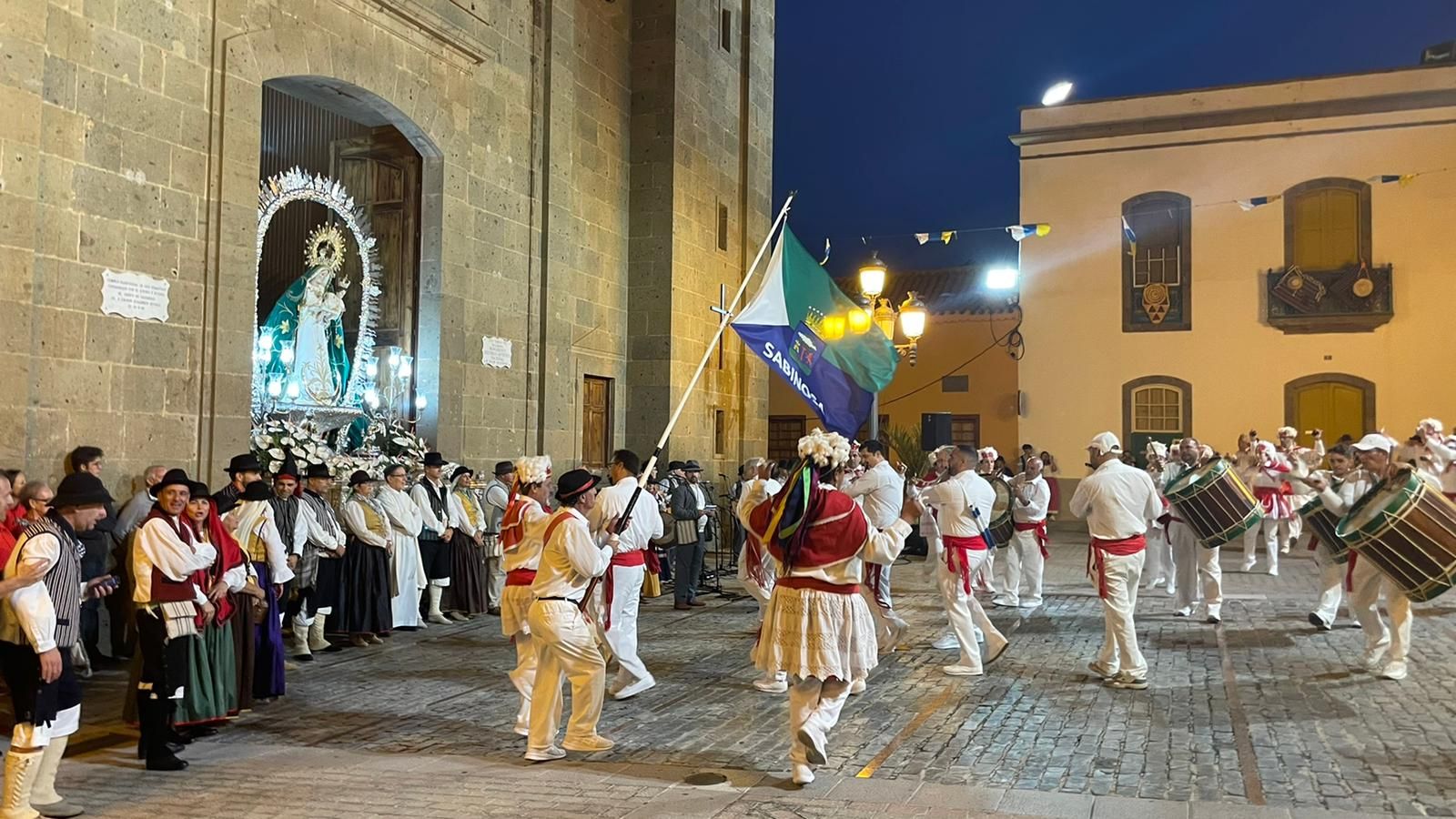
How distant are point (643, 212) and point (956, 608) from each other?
10.7m

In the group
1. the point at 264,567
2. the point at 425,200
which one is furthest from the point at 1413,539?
the point at 425,200

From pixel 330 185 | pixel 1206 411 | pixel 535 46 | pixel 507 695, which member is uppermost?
pixel 535 46

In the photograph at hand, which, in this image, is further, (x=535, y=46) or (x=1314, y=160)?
(x=1314, y=160)

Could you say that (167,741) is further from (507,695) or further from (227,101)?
(227,101)

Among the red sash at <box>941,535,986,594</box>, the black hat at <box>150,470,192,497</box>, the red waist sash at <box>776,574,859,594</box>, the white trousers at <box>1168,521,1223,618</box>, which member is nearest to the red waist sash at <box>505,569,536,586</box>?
the red waist sash at <box>776,574,859,594</box>

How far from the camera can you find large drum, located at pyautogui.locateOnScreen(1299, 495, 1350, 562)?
10.3 m

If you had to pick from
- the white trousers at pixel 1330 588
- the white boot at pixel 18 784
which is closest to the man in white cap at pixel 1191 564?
the white trousers at pixel 1330 588

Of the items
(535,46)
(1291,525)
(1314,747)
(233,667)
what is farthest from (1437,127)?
(233,667)

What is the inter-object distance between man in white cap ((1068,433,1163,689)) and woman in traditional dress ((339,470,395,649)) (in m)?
6.38

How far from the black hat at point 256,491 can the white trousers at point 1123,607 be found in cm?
634

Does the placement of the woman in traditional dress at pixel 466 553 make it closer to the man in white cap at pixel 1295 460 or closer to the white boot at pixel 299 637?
the white boot at pixel 299 637

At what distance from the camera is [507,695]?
27.1ft

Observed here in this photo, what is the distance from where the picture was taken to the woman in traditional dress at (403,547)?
1077cm

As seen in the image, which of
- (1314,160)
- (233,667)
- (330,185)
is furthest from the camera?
(1314,160)
